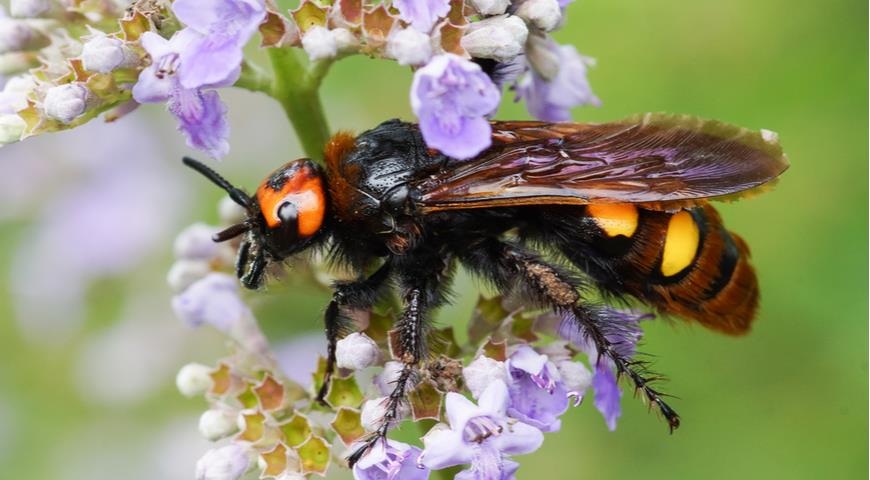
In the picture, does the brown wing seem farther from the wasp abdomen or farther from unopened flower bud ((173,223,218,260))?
unopened flower bud ((173,223,218,260))

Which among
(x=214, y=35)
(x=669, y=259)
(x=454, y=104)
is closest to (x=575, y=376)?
(x=669, y=259)

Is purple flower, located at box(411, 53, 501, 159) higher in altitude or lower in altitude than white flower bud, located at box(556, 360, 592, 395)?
higher

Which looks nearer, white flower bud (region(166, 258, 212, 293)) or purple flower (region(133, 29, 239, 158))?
purple flower (region(133, 29, 239, 158))

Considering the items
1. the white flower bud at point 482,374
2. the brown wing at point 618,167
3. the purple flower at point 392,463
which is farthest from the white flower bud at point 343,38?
the purple flower at point 392,463

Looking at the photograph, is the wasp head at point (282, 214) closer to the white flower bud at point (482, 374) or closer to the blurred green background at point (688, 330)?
the white flower bud at point (482, 374)

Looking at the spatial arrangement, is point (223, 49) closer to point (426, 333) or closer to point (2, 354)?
point (426, 333)

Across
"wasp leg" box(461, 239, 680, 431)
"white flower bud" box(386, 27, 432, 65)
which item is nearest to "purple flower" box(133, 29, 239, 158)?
"white flower bud" box(386, 27, 432, 65)
